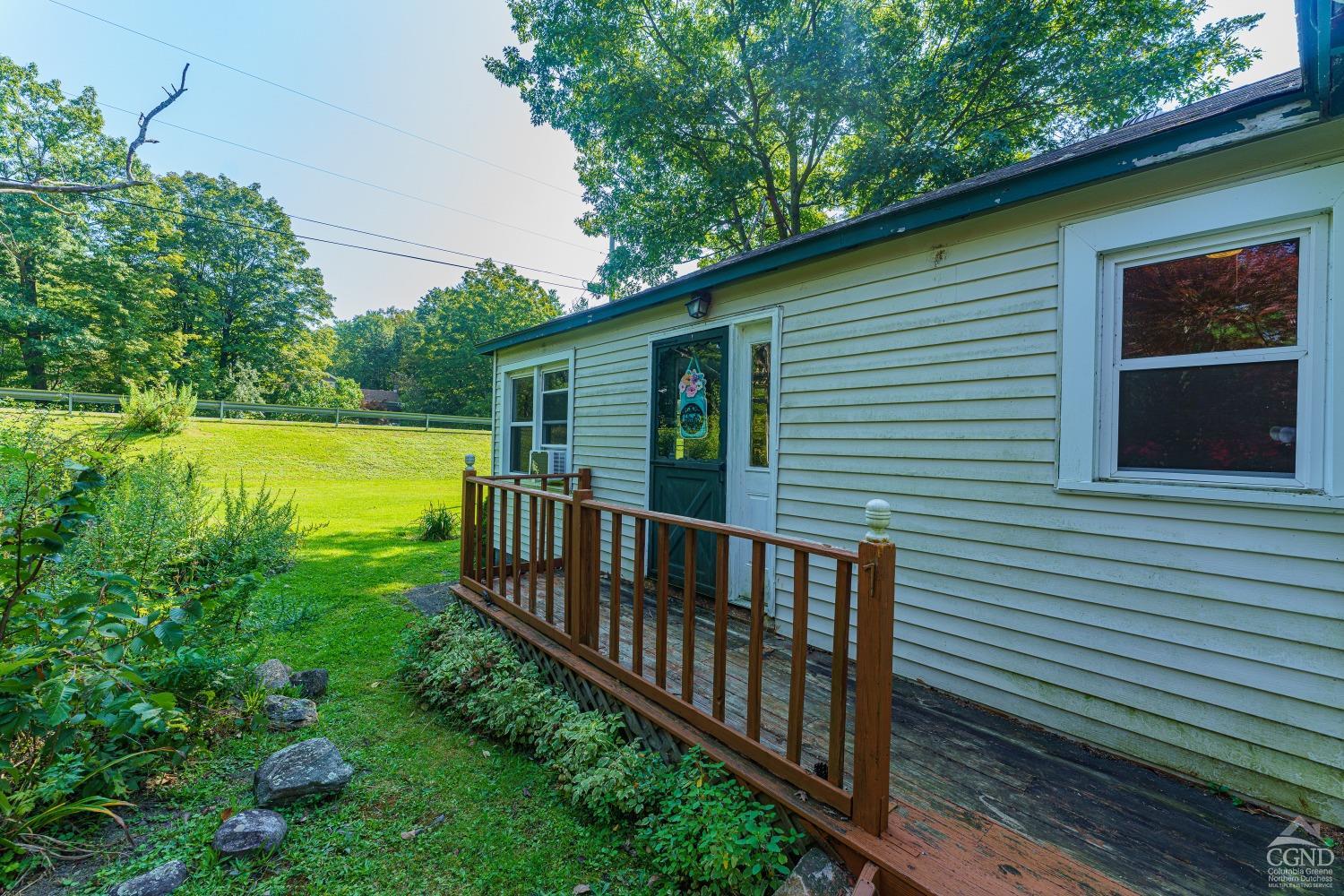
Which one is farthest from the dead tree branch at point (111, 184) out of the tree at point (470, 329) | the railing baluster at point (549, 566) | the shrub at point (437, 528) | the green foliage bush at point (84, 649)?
the tree at point (470, 329)

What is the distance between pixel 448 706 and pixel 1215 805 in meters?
3.80

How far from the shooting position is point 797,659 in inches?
73.8

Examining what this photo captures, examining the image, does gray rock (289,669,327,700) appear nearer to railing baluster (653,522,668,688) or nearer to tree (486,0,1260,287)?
railing baluster (653,522,668,688)

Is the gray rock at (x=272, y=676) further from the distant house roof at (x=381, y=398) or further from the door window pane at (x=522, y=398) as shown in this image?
the distant house roof at (x=381, y=398)

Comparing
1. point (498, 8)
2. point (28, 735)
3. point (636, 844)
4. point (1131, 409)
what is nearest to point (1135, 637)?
point (1131, 409)

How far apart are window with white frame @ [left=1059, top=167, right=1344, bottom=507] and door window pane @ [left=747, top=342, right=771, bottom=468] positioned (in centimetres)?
192

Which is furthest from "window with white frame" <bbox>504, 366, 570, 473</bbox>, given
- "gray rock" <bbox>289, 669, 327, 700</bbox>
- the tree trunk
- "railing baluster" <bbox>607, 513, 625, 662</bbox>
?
the tree trunk

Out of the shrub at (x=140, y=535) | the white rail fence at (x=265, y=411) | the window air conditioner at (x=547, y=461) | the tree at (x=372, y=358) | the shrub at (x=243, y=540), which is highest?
the tree at (x=372, y=358)

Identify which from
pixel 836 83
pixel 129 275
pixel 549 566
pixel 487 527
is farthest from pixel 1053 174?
pixel 129 275

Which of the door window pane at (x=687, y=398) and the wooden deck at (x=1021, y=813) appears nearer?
the wooden deck at (x=1021, y=813)

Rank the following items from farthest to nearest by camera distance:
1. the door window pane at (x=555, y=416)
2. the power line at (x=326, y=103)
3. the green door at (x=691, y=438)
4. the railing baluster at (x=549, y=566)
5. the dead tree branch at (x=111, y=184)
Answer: the power line at (x=326, y=103), the door window pane at (x=555, y=416), the green door at (x=691, y=438), the railing baluster at (x=549, y=566), the dead tree branch at (x=111, y=184)

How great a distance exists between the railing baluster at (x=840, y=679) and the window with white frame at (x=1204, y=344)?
155 centimetres

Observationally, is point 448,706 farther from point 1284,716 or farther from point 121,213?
point 121,213

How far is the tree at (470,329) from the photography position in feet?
98.3
